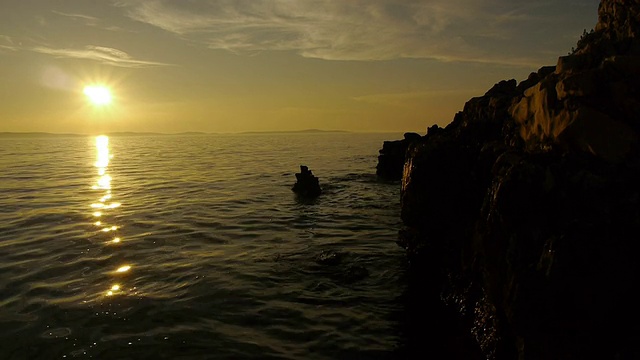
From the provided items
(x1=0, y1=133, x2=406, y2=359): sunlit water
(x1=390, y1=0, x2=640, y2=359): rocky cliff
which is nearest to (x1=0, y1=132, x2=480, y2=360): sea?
(x1=0, y1=133, x2=406, y2=359): sunlit water

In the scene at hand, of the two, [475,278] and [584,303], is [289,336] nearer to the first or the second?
[475,278]

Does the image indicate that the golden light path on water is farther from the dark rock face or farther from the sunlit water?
the dark rock face

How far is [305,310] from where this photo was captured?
11602 millimetres

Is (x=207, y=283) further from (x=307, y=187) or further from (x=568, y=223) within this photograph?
(x=307, y=187)

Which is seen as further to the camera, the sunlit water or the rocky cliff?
the sunlit water

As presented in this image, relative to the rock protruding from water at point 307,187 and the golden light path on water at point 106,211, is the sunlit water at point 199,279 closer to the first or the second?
the golden light path on water at point 106,211

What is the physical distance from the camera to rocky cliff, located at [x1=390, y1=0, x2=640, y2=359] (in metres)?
6.22

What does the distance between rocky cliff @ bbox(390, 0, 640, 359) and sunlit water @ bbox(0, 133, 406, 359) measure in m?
3.11

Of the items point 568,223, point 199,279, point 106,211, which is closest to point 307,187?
point 106,211

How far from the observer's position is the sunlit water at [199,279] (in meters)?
9.84

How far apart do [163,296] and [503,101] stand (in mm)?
11947

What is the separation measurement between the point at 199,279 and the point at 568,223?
10773mm

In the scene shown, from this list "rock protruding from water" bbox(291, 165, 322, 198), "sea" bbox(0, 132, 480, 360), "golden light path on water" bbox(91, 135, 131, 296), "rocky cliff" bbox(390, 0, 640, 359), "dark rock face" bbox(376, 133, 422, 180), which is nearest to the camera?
"rocky cliff" bbox(390, 0, 640, 359)

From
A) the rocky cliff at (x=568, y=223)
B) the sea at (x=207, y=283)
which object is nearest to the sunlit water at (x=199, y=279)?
the sea at (x=207, y=283)
